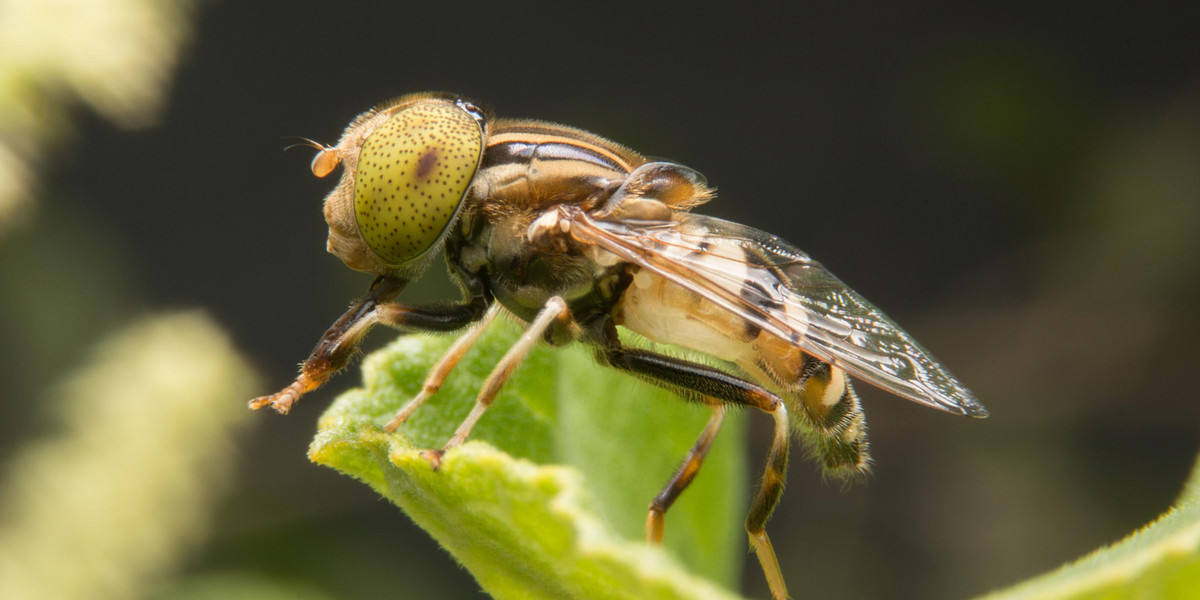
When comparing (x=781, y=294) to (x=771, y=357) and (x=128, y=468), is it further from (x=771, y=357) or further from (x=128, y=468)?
(x=128, y=468)

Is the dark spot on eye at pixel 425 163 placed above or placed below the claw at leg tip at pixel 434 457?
above

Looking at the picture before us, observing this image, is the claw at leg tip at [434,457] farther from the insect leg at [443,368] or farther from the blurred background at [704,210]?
the blurred background at [704,210]

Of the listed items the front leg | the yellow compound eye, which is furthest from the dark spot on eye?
the front leg

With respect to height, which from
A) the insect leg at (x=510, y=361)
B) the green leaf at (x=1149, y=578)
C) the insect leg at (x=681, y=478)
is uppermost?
the green leaf at (x=1149, y=578)

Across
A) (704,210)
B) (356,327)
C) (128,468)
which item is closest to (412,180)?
(356,327)

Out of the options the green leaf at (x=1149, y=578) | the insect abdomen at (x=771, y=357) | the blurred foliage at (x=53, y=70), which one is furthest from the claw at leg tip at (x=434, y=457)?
the blurred foliage at (x=53, y=70)

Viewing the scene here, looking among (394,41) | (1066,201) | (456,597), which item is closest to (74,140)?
(456,597)

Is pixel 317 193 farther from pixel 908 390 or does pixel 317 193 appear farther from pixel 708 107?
pixel 908 390

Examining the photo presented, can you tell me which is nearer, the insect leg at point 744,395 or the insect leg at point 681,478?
the insect leg at point 681,478
